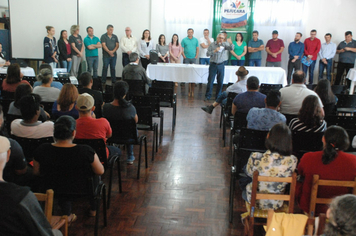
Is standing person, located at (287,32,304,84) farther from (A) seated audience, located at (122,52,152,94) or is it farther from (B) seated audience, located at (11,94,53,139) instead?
(B) seated audience, located at (11,94,53,139)

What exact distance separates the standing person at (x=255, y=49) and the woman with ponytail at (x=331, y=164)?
835 cm

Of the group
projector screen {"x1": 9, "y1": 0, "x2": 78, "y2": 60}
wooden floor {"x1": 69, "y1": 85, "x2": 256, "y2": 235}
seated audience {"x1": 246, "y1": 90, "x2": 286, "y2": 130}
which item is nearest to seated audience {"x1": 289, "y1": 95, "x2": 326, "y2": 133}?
seated audience {"x1": 246, "y1": 90, "x2": 286, "y2": 130}

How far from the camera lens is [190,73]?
862 centimetres

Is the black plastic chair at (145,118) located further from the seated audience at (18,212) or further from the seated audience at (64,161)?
the seated audience at (18,212)

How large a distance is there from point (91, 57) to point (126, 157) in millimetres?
6170

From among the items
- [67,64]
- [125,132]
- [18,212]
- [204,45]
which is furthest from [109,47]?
[18,212]

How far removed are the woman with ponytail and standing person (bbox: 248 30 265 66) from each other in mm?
8346

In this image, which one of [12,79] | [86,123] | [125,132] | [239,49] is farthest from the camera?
[239,49]

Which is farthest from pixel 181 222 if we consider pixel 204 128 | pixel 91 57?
pixel 91 57

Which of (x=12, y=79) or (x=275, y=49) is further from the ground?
(x=275, y=49)

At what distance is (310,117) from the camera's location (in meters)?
3.46

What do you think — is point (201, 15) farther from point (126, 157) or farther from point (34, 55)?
point (126, 157)

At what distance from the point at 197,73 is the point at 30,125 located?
594cm

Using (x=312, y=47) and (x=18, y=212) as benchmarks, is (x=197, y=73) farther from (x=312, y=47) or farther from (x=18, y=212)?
(x=18, y=212)
